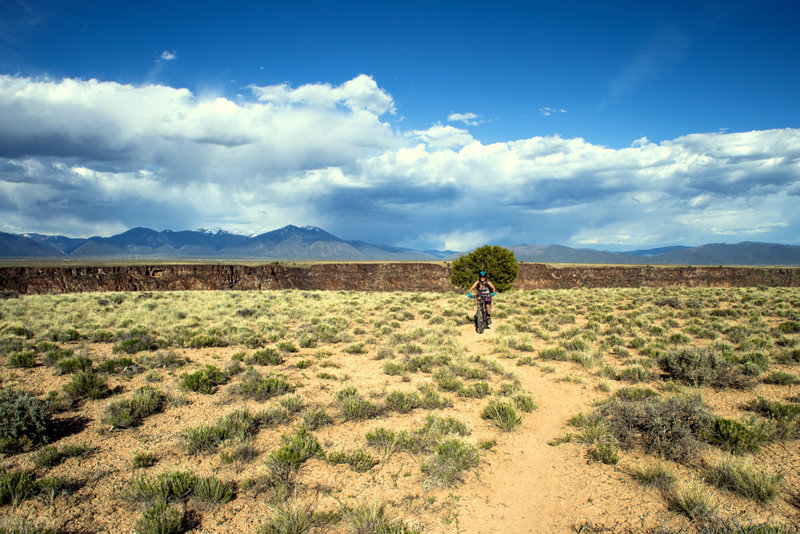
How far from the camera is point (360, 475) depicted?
4.86m

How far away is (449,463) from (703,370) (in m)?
6.02

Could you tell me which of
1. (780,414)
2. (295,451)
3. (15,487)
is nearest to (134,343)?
(15,487)

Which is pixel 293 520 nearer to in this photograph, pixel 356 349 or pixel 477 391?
pixel 477 391

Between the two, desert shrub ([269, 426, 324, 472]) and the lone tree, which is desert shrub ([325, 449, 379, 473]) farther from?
the lone tree

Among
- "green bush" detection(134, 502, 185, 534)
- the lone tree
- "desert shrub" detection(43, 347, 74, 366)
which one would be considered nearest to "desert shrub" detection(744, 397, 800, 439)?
"green bush" detection(134, 502, 185, 534)

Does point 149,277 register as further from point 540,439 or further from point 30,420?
point 540,439

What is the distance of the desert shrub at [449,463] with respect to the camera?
15.3 feet

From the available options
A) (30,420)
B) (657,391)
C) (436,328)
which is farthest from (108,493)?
(436,328)

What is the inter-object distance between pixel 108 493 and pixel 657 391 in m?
8.68

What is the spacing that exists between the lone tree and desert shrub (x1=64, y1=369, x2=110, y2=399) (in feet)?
69.8

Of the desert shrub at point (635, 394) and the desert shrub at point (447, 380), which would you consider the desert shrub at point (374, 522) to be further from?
the desert shrub at point (635, 394)

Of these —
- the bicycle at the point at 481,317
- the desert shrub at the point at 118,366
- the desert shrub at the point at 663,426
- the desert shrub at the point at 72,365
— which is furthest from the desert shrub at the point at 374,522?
the bicycle at the point at 481,317

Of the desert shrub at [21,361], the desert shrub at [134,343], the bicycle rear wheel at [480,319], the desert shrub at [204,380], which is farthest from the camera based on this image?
the bicycle rear wheel at [480,319]

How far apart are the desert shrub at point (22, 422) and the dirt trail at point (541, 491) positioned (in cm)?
565
